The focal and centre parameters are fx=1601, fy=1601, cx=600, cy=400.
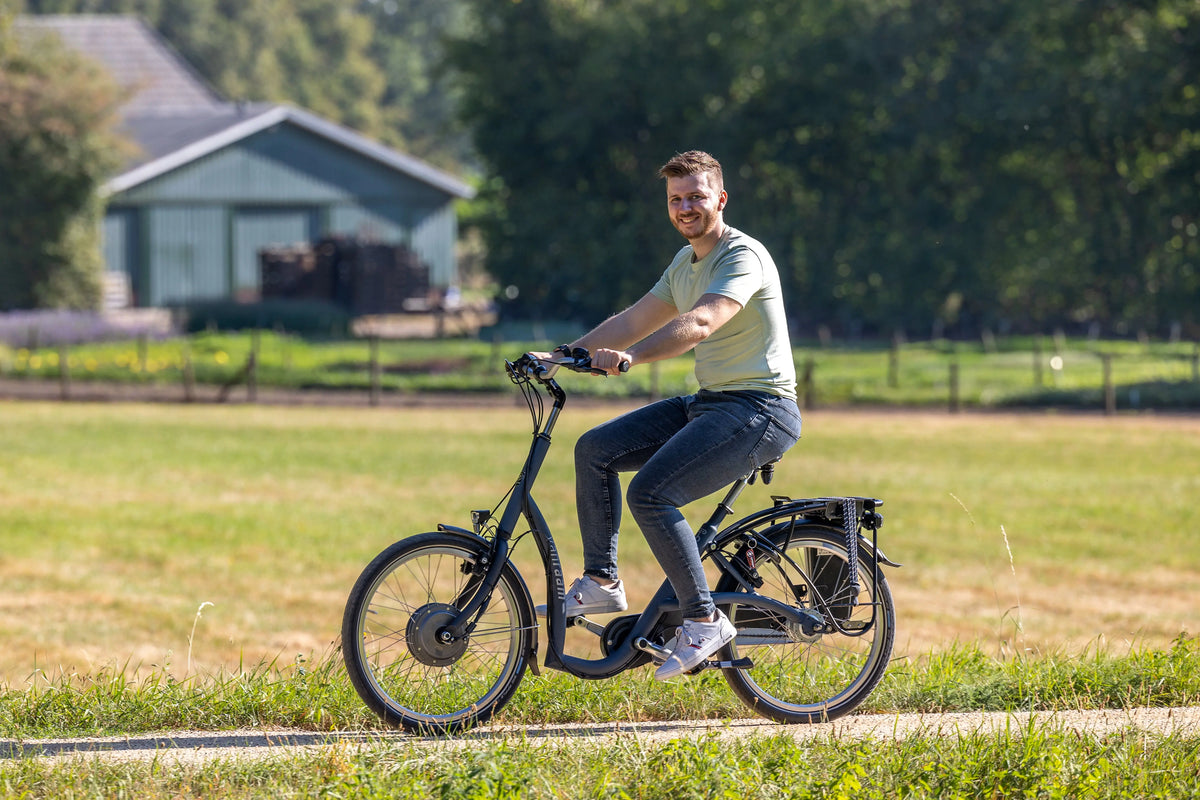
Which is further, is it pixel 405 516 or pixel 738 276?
pixel 405 516

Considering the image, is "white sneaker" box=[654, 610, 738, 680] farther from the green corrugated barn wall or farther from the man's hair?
the green corrugated barn wall

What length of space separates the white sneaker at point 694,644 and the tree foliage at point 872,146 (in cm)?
3379

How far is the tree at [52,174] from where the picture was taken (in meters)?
39.7

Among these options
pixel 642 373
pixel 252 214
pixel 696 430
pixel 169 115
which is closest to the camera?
pixel 696 430

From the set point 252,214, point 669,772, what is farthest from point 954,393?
point 252,214

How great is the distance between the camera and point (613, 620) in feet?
19.0

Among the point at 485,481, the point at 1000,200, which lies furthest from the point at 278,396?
the point at 1000,200

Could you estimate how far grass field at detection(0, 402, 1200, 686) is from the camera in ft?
39.1

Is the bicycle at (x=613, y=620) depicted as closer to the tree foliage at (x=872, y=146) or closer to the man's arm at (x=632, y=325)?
the man's arm at (x=632, y=325)

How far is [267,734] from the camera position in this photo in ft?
18.1

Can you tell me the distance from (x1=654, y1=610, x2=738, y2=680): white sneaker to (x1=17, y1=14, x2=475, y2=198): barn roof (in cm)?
3767

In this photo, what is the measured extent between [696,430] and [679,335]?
450 mm

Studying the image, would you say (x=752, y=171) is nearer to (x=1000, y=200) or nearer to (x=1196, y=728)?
(x=1000, y=200)

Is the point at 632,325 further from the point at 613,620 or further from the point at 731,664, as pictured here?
the point at 731,664
